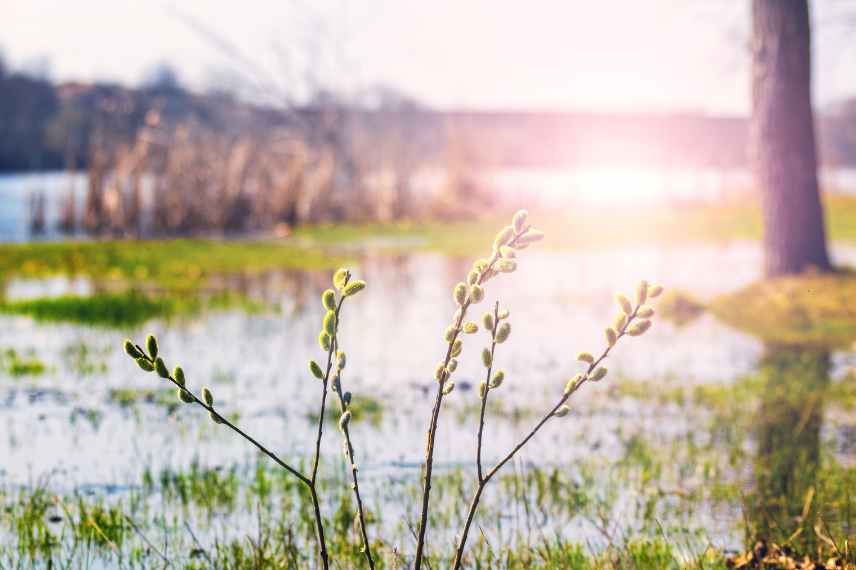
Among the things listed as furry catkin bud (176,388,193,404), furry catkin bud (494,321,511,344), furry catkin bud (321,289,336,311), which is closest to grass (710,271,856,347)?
furry catkin bud (494,321,511,344)

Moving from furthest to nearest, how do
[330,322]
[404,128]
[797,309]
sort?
[404,128] → [797,309] → [330,322]

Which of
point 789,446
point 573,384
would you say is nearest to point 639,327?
point 573,384

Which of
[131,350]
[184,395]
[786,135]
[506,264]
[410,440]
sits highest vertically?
[786,135]

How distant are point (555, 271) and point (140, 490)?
51.2 ft

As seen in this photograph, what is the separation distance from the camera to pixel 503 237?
3.56 m

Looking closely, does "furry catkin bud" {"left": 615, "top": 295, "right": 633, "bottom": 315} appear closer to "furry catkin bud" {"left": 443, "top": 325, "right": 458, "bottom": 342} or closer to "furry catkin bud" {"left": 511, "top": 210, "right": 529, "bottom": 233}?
"furry catkin bud" {"left": 511, "top": 210, "right": 529, "bottom": 233}

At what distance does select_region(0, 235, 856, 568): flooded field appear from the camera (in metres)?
5.46

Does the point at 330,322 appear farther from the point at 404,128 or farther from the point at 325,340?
the point at 404,128

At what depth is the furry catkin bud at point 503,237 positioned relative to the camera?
11.6 feet

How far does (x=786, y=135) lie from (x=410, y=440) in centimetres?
840

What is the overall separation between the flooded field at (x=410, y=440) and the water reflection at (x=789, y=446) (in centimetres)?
2

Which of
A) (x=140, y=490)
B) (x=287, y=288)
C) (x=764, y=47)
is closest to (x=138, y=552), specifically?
(x=140, y=490)

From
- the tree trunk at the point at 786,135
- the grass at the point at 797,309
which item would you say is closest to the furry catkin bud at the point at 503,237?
the grass at the point at 797,309

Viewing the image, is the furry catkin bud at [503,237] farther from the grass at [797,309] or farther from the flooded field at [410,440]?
the grass at [797,309]
